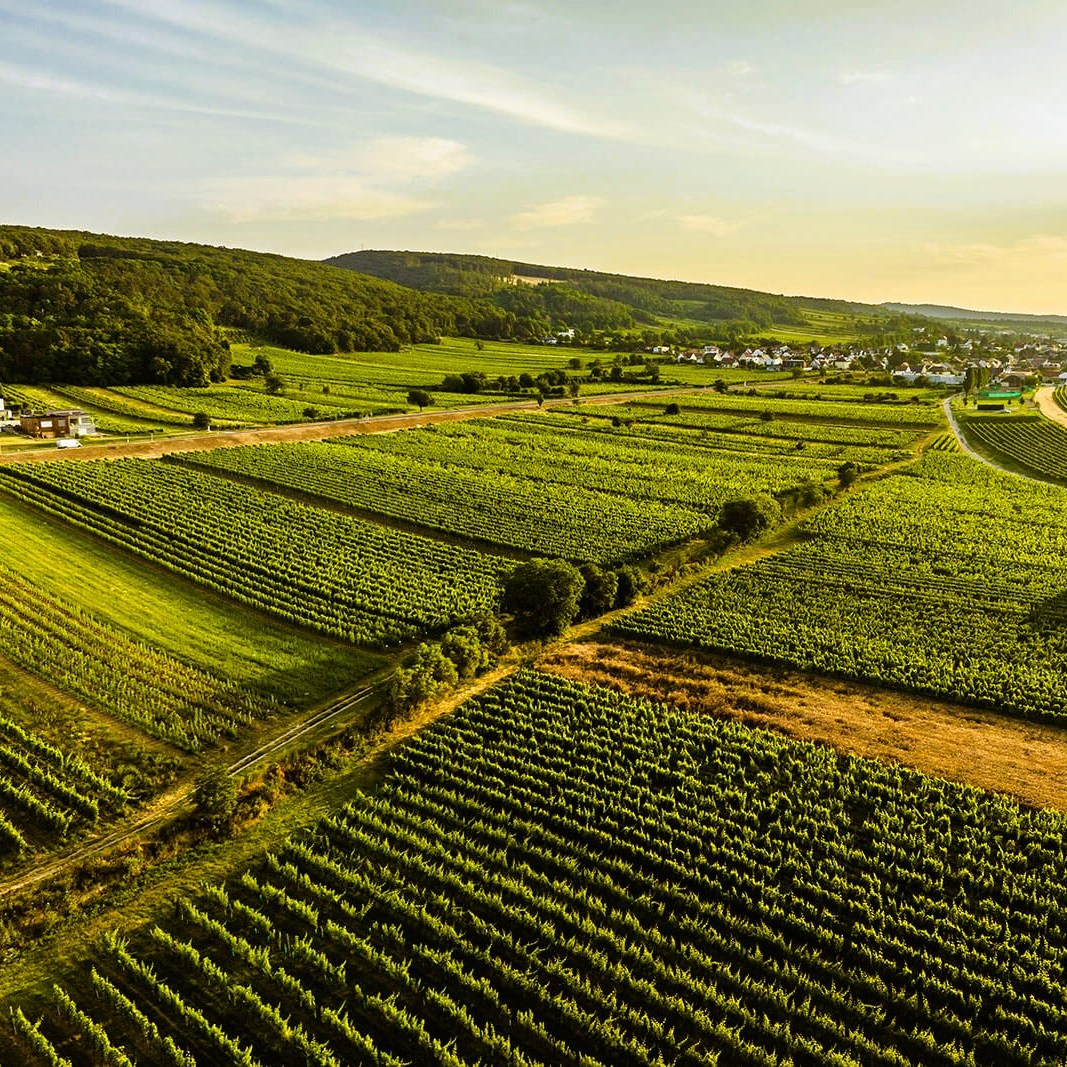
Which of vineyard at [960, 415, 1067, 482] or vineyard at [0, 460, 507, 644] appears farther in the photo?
vineyard at [960, 415, 1067, 482]

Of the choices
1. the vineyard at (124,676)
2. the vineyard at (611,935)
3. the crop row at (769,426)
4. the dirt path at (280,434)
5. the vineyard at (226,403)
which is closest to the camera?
the vineyard at (611,935)

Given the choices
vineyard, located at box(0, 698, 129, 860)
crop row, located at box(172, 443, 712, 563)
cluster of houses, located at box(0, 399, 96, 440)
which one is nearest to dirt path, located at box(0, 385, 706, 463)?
crop row, located at box(172, 443, 712, 563)

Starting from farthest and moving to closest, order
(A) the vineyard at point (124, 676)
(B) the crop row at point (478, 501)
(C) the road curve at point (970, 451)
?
1. (C) the road curve at point (970, 451)
2. (B) the crop row at point (478, 501)
3. (A) the vineyard at point (124, 676)

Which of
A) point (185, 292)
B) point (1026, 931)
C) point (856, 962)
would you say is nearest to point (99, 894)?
point (856, 962)

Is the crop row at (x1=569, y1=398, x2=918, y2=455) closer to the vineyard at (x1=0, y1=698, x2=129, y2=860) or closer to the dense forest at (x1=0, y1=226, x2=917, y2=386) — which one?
the dense forest at (x1=0, y1=226, x2=917, y2=386)

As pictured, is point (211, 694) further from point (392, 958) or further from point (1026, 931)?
point (1026, 931)

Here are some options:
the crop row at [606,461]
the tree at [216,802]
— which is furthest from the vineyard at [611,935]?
the crop row at [606,461]

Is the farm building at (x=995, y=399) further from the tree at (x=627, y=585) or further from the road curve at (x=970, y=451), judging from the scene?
the tree at (x=627, y=585)
